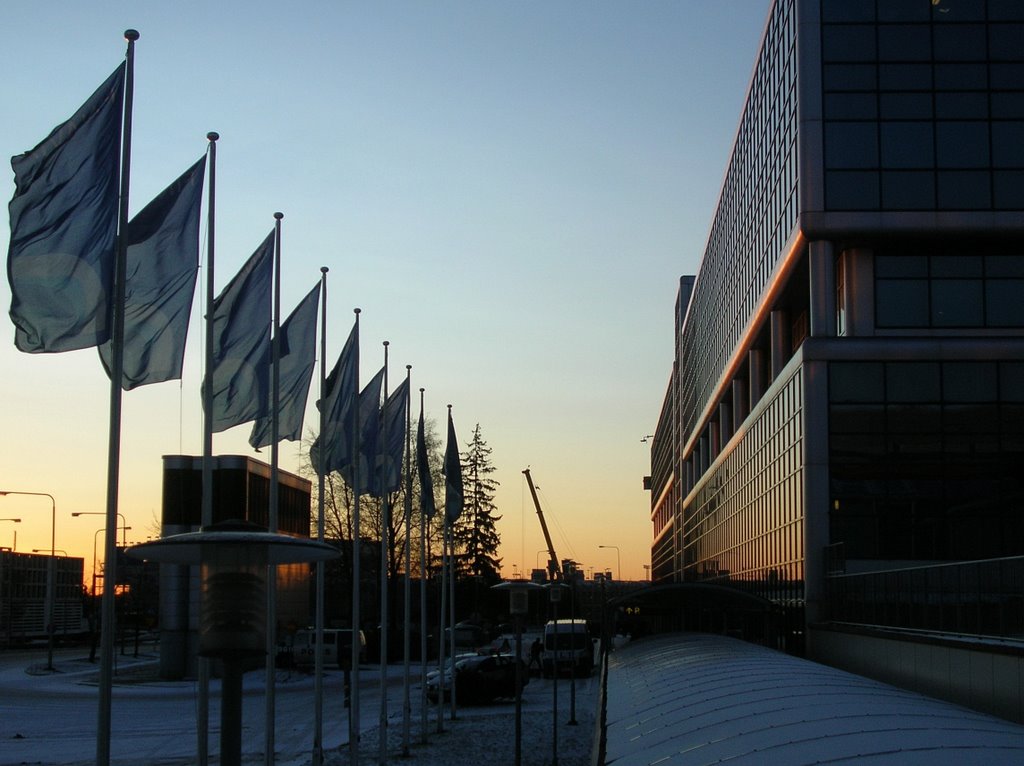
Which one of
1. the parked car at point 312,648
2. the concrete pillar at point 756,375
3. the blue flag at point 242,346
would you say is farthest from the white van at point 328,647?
the blue flag at point 242,346

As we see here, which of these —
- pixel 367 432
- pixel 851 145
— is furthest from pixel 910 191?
pixel 367 432

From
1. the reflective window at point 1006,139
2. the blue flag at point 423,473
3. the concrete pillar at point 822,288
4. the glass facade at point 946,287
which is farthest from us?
the concrete pillar at point 822,288

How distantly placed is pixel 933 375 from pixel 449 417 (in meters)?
14.4

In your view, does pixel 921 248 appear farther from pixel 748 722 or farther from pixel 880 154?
pixel 748 722

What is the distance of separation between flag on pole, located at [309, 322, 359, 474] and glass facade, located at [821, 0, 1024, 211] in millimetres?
19389

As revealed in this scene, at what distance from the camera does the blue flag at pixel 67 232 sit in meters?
14.0

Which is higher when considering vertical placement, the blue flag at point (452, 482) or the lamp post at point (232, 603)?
the blue flag at point (452, 482)

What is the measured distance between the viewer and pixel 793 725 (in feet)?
36.0

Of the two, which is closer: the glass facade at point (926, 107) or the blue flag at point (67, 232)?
the blue flag at point (67, 232)

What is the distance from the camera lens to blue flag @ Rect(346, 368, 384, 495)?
27.0 meters

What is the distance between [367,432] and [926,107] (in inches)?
849

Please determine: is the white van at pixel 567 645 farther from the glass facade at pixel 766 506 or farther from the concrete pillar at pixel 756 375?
the concrete pillar at pixel 756 375

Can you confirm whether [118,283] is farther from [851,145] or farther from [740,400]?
[740,400]

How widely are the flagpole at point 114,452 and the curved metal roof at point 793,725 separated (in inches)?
196
